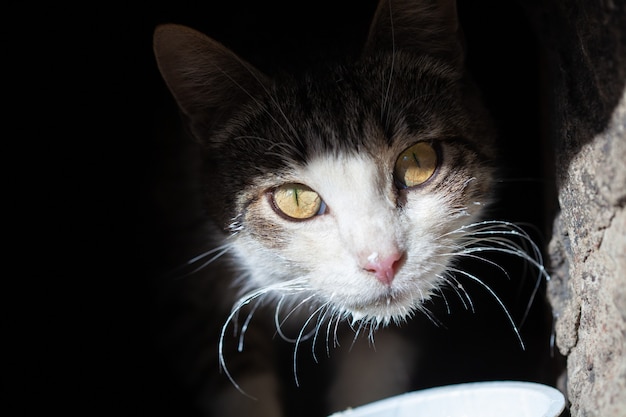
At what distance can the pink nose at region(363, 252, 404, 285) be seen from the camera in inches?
67.7

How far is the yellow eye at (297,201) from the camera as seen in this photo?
192 centimetres

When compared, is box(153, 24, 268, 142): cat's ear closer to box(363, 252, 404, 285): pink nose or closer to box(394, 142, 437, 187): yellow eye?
box(394, 142, 437, 187): yellow eye

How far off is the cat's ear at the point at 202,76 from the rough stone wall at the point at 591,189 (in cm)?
89

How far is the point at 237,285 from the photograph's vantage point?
2641 mm

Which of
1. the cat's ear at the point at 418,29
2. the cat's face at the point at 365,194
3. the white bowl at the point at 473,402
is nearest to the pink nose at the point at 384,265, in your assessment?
the cat's face at the point at 365,194

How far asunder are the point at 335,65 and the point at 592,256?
0.96m

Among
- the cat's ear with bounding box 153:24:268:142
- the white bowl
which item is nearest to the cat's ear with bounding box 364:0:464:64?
the cat's ear with bounding box 153:24:268:142

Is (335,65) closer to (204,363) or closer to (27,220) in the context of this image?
(204,363)

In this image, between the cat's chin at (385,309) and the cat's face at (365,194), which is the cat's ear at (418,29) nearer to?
the cat's face at (365,194)

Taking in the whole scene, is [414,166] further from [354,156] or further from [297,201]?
[297,201]

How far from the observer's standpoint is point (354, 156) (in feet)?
6.10

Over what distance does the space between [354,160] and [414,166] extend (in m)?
0.20

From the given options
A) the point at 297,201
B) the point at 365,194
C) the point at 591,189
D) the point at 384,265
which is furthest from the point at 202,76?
the point at 591,189

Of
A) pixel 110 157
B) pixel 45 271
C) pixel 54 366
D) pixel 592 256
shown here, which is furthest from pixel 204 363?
pixel 592 256
